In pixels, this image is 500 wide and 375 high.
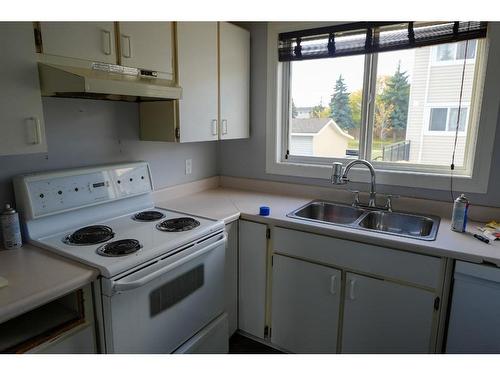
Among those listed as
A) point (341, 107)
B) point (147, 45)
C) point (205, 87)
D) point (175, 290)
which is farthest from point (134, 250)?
point (341, 107)

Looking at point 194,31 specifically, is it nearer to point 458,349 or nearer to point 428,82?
point 428,82

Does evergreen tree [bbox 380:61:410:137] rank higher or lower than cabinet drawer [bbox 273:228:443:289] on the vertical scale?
higher

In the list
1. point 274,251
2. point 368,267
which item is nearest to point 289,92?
point 274,251

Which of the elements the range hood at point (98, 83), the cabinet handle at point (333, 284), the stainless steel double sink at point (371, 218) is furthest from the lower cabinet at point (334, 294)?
the range hood at point (98, 83)

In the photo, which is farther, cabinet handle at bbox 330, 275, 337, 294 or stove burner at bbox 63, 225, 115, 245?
cabinet handle at bbox 330, 275, 337, 294

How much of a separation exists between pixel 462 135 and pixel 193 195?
1809 mm

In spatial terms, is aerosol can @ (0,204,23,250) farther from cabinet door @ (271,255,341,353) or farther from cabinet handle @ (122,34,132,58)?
cabinet door @ (271,255,341,353)

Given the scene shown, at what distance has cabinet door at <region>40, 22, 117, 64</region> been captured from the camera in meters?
1.32

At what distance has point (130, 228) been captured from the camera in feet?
5.64

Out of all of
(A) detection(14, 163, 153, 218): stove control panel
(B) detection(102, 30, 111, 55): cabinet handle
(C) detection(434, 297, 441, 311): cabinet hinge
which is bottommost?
(C) detection(434, 297, 441, 311): cabinet hinge

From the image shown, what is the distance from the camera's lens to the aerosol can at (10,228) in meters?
1.40

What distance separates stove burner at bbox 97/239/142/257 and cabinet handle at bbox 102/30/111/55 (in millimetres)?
867

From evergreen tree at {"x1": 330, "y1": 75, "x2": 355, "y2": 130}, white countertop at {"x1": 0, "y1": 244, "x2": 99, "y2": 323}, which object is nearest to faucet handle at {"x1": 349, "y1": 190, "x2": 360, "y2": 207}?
evergreen tree at {"x1": 330, "y1": 75, "x2": 355, "y2": 130}

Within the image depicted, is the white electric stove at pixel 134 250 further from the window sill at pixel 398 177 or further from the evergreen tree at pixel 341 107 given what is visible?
the evergreen tree at pixel 341 107
